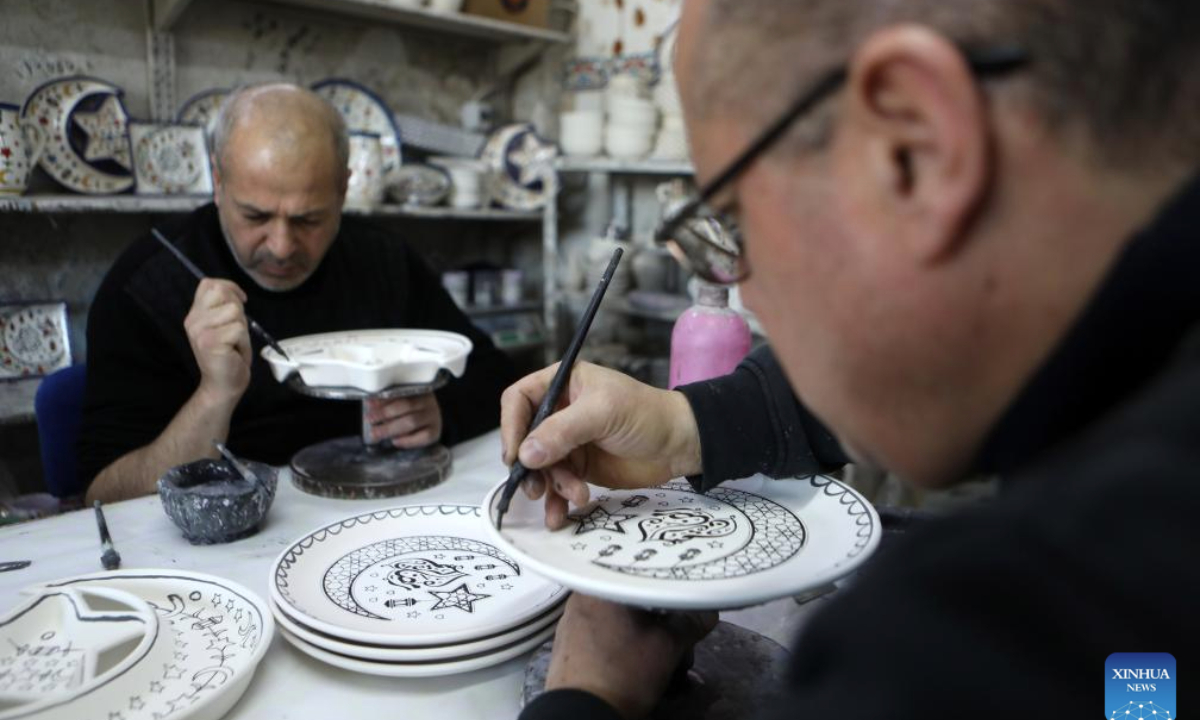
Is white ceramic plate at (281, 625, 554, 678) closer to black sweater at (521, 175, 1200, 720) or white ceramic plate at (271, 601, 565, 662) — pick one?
white ceramic plate at (271, 601, 565, 662)

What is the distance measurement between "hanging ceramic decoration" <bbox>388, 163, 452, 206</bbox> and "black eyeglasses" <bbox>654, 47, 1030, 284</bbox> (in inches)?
95.2

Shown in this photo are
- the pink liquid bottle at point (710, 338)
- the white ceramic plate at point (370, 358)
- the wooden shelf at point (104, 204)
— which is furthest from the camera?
the wooden shelf at point (104, 204)

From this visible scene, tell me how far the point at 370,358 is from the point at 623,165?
1961 millimetres

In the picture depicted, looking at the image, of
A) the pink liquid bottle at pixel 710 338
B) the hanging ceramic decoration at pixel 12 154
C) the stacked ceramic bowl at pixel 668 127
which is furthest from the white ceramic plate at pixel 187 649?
the stacked ceramic bowl at pixel 668 127

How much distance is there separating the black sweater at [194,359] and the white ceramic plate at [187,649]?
2.38 ft

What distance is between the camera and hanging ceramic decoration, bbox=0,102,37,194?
6.89 feet

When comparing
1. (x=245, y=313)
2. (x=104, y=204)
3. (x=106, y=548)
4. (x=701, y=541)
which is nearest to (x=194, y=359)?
(x=245, y=313)

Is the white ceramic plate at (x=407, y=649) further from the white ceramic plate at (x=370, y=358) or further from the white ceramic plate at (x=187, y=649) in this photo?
the white ceramic plate at (x=370, y=358)

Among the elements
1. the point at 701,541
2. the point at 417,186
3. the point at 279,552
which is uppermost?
the point at 417,186

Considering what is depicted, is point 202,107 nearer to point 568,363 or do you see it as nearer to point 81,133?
point 81,133

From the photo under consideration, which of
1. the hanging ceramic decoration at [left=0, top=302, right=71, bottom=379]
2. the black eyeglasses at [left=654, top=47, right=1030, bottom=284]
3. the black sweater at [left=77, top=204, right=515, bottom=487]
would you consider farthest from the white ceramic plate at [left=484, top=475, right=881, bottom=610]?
the hanging ceramic decoration at [left=0, top=302, right=71, bottom=379]

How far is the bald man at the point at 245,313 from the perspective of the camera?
1514mm

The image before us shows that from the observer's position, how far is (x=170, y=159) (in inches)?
98.7

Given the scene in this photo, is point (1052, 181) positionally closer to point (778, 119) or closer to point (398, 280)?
point (778, 119)
